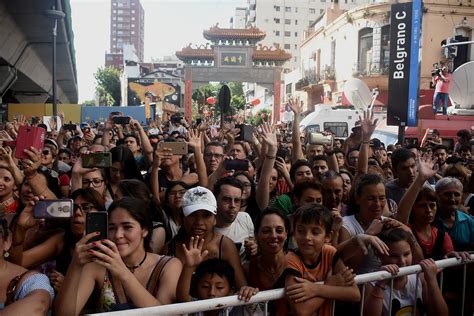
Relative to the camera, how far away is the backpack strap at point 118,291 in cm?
264

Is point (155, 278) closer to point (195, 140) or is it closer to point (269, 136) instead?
point (269, 136)

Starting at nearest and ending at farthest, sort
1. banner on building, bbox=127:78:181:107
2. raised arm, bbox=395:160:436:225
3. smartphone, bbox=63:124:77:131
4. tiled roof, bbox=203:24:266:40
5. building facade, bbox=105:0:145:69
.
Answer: raised arm, bbox=395:160:436:225
smartphone, bbox=63:124:77:131
tiled roof, bbox=203:24:266:40
banner on building, bbox=127:78:181:107
building facade, bbox=105:0:145:69

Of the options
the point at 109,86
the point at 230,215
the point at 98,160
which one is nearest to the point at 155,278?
the point at 230,215

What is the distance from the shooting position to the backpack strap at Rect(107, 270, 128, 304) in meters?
2.64

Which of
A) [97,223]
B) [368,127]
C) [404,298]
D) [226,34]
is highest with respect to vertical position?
[226,34]

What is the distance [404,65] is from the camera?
498 inches

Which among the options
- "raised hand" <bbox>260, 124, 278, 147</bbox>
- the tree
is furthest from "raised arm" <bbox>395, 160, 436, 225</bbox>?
the tree

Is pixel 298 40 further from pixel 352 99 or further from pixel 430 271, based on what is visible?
pixel 430 271

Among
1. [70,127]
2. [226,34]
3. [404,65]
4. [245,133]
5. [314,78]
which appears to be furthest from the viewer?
[226,34]

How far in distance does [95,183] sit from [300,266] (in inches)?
85.5

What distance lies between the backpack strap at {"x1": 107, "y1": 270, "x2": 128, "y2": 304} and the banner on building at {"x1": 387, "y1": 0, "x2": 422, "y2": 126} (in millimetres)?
10169

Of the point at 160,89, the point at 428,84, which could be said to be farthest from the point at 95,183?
the point at 160,89

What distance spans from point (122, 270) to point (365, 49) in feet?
110

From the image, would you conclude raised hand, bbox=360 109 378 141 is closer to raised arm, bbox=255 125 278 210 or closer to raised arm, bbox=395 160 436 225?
raised arm, bbox=255 125 278 210
